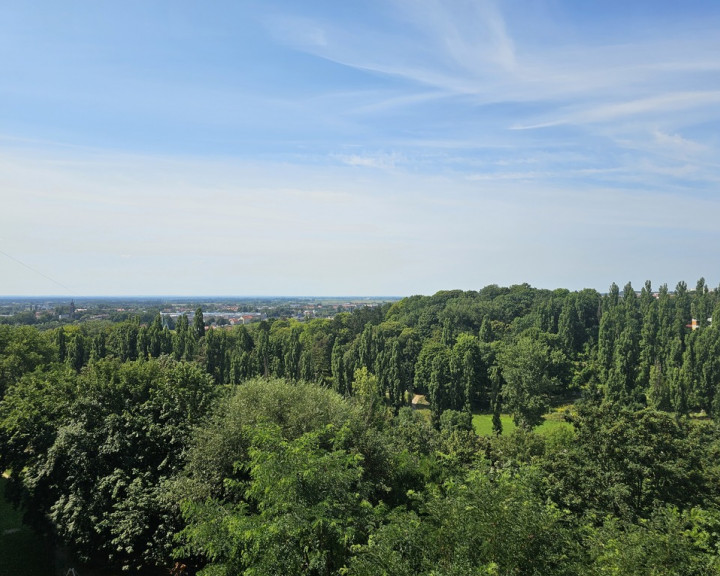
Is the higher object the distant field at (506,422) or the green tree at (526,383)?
the green tree at (526,383)

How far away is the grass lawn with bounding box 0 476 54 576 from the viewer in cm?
1620

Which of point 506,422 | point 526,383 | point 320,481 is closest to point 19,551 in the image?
point 320,481

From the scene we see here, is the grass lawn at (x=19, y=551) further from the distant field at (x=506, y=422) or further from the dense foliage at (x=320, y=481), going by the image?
the distant field at (x=506, y=422)

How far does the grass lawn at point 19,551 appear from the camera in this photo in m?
16.2

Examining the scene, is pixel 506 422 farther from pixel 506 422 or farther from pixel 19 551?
pixel 19 551

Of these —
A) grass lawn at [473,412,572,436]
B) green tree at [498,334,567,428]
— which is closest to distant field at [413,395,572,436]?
grass lawn at [473,412,572,436]

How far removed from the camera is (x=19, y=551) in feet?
57.7

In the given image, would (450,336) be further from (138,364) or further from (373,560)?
(373,560)

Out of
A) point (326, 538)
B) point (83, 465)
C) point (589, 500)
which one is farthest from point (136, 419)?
point (589, 500)

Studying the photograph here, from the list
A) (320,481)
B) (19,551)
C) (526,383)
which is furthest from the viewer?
(526,383)

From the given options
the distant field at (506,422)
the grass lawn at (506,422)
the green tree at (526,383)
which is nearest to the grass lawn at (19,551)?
the distant field at (506,422)

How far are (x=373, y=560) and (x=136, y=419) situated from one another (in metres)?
12.9

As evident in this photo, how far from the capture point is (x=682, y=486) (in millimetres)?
18297

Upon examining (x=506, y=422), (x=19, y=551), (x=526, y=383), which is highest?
(x=526, y=383)
